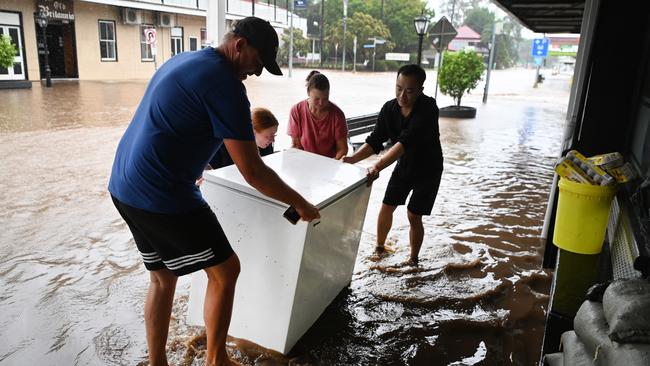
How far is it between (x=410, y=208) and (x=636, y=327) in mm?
2244

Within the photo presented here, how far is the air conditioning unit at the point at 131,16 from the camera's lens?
22.2 m

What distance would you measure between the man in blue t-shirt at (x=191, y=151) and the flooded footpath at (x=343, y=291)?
2.78 ft

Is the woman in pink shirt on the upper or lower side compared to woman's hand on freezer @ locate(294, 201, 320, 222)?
upper

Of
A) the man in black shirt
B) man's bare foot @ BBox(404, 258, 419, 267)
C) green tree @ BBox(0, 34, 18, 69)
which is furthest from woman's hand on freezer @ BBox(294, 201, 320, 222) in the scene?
green tree @ BBox(0, 34, 18, 69)

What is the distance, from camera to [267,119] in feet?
10.3

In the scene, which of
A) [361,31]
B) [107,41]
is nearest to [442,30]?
[107,41]

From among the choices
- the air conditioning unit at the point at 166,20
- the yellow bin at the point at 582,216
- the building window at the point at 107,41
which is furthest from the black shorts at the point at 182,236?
the air conditioning unit at the point at 166,20

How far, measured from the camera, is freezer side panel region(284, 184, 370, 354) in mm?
2402

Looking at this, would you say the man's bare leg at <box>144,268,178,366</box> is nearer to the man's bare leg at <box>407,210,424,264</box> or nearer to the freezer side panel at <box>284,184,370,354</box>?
the freezer side panel at <box>284,184,370,354</box>

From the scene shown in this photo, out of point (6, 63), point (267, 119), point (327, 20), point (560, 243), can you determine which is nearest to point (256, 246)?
point (267, 119)

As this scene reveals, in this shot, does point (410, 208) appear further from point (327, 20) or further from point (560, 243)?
point (327, 20)

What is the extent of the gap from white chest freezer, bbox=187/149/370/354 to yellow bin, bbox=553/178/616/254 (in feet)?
4.15

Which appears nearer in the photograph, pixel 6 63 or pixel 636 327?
pixel 636 327

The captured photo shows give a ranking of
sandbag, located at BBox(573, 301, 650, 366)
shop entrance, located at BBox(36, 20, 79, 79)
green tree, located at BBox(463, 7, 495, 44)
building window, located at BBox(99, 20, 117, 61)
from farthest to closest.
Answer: green tree, located at BBox(463, 7, 495, 44), building window, located at BBox(99, 20, 117, 61), shop entrance, located at BBox(36, 20, 79, 79), sandbag, located at BBox(573, 301, 650, 366)
